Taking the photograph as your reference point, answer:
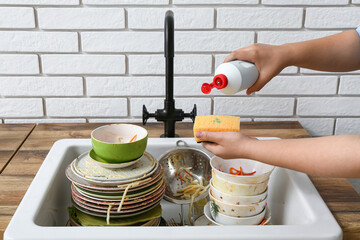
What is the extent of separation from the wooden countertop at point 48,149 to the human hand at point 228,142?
24 cm

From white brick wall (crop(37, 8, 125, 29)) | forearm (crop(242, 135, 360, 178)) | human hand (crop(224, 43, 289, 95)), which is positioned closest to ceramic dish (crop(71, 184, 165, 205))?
forearm (crop(242, 135, 360, 178))

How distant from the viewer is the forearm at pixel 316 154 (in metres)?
0.67

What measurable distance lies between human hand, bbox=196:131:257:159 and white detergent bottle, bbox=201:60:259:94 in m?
0.10

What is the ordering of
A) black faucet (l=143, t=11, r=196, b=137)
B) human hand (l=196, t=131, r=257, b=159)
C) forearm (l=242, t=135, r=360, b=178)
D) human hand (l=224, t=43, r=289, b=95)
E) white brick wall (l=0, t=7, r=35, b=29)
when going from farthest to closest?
1. white brick wall (l=0, t=7, r=35, b=29)
2. black faucet (l=143, t=11, r=196, b=137)
3. human hand (l=224, t=43, r=289, b=95)
4. human hand (l=196, t=131, r=257, b=159)
5. forearm (l=242, t=135, r=360, b=178)

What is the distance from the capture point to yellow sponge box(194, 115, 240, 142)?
0.85 meters

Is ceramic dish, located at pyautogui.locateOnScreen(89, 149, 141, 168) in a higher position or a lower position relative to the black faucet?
lower

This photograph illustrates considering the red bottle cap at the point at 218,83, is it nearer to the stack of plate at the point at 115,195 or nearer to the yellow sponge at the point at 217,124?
the yellow sponge at the point at 217,124

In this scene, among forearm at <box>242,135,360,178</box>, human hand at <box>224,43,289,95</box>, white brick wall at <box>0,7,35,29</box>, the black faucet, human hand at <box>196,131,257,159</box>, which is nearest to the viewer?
forearm at <box>242,135,360,178</box>

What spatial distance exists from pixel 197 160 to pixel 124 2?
0.56 meters

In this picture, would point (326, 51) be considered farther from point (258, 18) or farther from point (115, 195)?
point (115, 195)

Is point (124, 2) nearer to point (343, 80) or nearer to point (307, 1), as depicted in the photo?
point (307, 1)

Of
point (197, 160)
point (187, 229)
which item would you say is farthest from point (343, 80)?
point (187, 229)

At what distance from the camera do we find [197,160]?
43.4 inches

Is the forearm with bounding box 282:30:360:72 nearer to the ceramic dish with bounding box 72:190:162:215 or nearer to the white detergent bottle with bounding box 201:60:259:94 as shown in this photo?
the white detergent bottle with bounding box 201:60:259:94
